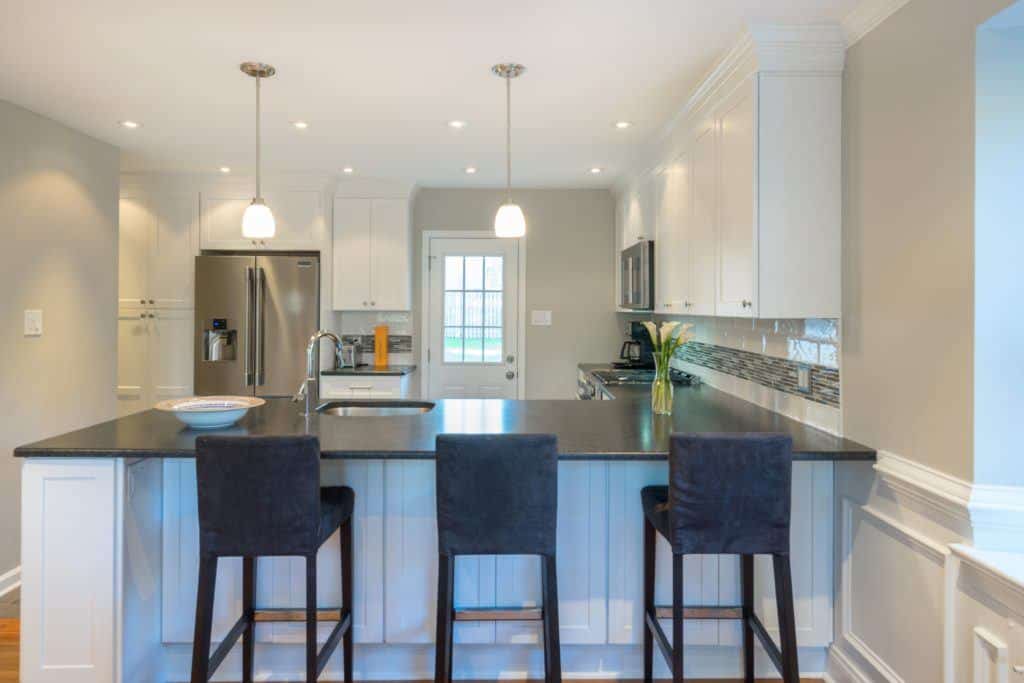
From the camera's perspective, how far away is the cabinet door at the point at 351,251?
4.44 meters

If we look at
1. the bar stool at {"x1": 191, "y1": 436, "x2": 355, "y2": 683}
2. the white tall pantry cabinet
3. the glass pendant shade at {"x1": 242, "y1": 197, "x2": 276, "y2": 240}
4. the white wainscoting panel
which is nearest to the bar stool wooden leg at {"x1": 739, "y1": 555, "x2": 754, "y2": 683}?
the white tall pantry cabinet

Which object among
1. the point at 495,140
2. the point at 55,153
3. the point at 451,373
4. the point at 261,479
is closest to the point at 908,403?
the point at 261,479

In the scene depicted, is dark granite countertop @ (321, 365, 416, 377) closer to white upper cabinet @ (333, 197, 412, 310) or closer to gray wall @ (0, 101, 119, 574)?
white upper cabinet @ (333, 197, 412, 310)

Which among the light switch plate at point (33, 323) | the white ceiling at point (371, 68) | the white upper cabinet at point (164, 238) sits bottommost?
the light switch plate at point (33, 323)

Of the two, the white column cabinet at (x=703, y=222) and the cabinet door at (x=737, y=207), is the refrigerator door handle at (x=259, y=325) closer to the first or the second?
the white column cabinet at (x=703, y=222)

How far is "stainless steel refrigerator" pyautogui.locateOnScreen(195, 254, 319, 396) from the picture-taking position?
4.20m

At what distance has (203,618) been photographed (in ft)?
5.45

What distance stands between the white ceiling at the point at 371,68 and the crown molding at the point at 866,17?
0.14 feet

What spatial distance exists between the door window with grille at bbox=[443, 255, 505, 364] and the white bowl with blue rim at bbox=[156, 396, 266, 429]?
2.56 meters

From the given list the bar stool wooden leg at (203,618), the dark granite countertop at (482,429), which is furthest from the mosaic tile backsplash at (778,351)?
the bar stool wooden leg at (203,618)

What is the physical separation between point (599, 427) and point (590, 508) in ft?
0.96

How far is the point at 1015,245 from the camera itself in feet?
4.80

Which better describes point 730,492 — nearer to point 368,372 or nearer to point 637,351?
point 637,351

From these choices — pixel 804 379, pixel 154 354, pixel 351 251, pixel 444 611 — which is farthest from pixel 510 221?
pixel 154 354
